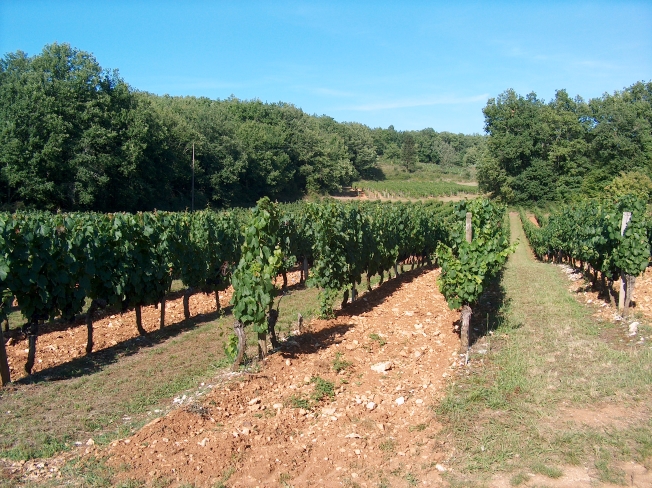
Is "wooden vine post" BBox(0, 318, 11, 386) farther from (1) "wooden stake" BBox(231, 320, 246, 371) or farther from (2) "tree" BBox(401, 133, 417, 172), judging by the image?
(2) "tree" BBox(401, 133, 417, 172)

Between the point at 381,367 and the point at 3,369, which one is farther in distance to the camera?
the point at 3,369

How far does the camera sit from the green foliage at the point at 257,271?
25.4 ft

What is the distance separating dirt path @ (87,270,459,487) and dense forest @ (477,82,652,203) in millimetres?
59758

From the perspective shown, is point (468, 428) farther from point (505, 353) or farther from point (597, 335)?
point (597, 335)

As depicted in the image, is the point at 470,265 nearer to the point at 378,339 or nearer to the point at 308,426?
the point at 378,339

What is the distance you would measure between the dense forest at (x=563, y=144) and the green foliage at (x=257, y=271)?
60.4 metres

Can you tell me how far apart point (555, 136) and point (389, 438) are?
72.3 meters

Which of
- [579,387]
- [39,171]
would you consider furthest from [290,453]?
[39,171]

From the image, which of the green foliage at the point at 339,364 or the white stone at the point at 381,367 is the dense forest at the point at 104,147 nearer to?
the green foliage at the point at 339,364

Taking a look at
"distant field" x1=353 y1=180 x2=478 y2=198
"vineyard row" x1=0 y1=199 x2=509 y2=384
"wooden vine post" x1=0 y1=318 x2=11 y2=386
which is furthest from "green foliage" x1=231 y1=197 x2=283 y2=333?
"distant field" x1=353 y1=180 x2=478 y2=198

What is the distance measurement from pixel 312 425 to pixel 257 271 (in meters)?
2.69

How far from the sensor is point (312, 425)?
6.09m

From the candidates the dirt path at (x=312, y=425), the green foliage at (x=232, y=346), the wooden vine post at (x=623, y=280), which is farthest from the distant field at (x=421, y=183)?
the green foliage at (x=232, y=346)

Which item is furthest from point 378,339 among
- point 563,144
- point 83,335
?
point 563,144
